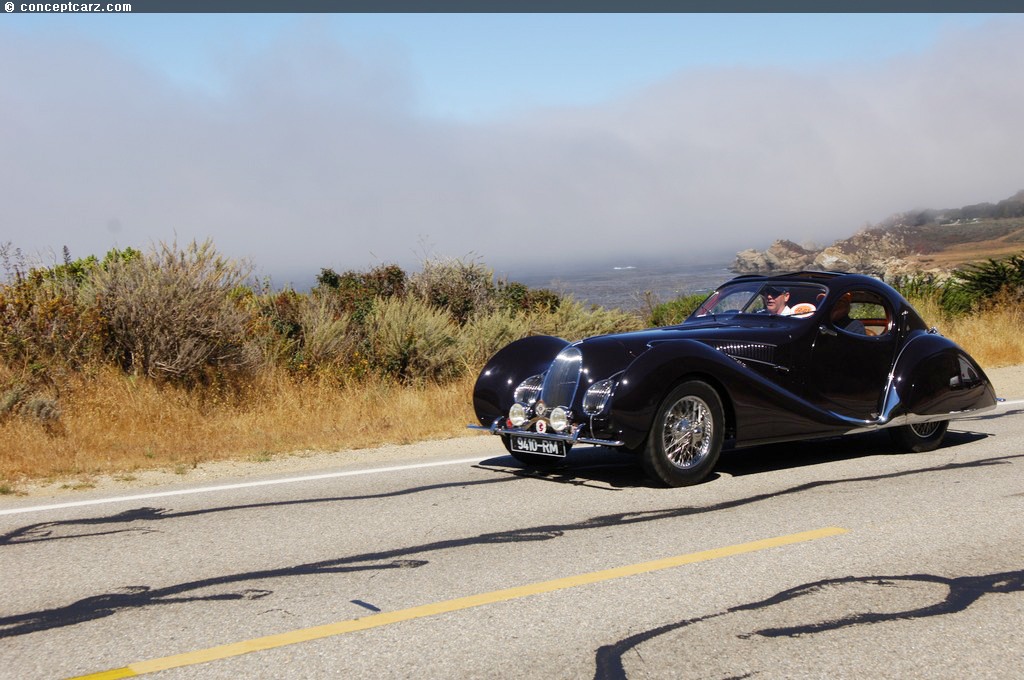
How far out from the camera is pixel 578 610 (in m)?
4.96

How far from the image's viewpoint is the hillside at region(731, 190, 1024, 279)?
32.8 meters

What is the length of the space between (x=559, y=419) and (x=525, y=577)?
2438 millimetres

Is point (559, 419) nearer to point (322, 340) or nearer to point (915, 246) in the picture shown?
point (322, 340)

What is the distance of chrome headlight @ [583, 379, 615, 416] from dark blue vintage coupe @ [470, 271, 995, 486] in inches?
0.5

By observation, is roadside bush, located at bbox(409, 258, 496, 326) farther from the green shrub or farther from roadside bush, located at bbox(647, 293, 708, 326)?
the green shrub

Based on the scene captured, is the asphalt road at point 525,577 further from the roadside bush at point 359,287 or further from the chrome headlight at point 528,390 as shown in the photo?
the roadside bush at point 359,287

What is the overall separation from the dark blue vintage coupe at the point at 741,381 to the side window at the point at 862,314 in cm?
1

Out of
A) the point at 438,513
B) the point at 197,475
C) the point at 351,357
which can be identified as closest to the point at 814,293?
the point at 438,513

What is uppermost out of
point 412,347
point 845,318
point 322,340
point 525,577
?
point 322,340

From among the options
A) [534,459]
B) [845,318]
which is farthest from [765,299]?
[534,459]

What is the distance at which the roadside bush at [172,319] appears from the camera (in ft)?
40.5

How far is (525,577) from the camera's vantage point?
552cm

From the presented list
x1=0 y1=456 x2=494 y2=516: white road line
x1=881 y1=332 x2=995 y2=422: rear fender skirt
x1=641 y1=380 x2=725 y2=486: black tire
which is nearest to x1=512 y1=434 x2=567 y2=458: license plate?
x1=641 y1=380 x2=725 y2=486: black tire

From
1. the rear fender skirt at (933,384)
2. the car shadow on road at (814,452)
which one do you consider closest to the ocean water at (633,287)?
the car shadow on road at (814,452)
